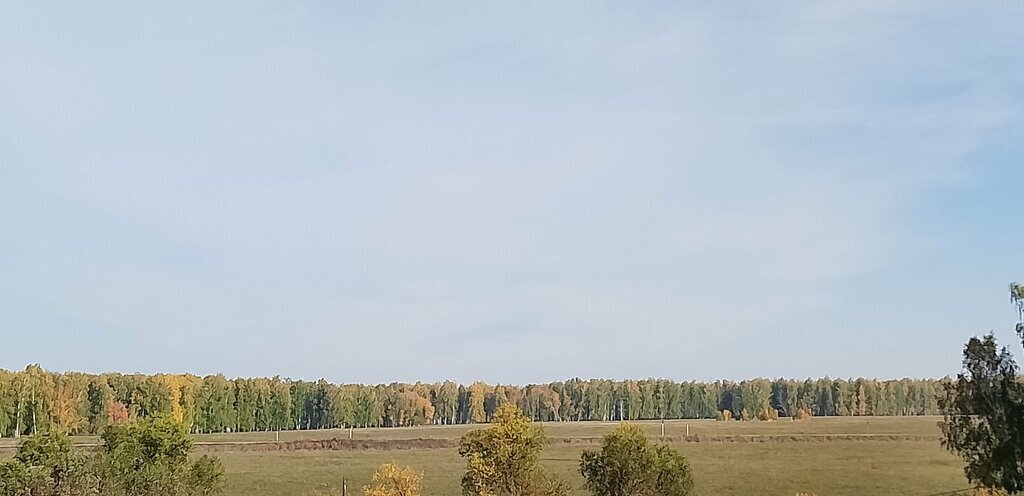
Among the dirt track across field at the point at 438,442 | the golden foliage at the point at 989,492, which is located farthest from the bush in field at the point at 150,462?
the dirt track across field at the point at 438,442

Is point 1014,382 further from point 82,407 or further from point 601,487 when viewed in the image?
point 82,407

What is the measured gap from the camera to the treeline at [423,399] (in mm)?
121188

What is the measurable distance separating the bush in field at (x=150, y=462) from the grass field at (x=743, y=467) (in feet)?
48.9

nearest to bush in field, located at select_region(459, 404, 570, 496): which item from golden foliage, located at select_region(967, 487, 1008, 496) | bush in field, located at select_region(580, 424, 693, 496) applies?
bush in field, located at select_region(580, 424, 693, 496)

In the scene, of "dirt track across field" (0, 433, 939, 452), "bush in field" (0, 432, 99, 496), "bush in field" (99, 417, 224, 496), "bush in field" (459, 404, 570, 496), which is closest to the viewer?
"bush in field" (0, 432, 99, 496)

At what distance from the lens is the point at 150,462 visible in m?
28.6

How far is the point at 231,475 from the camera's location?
61656 mm

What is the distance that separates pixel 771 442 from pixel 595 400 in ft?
296

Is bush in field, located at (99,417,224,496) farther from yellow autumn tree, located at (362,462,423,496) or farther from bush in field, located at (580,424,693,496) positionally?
bush in field, located at (580,424,693,496)

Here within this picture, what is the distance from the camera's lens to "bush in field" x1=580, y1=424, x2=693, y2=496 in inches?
1249

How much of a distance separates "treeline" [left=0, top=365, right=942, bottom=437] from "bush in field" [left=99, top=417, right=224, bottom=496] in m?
88.0

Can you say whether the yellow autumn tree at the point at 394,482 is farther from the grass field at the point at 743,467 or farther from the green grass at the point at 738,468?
the green grass at the point at 738,468

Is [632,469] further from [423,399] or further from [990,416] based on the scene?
[423,399]

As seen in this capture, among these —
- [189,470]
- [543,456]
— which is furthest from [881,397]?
[189,470]
